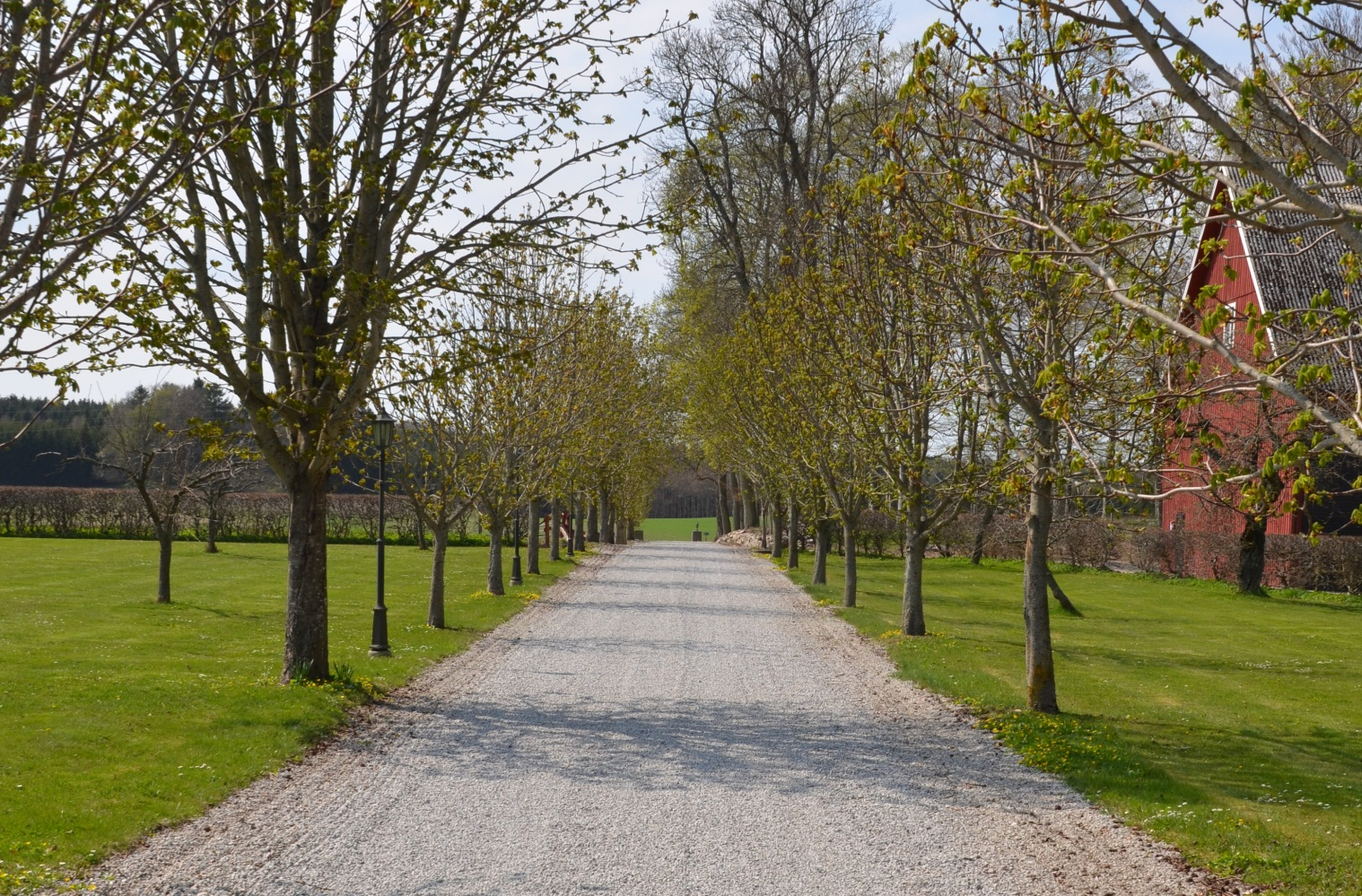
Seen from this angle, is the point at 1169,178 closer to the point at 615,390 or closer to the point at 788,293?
the point at 788,293

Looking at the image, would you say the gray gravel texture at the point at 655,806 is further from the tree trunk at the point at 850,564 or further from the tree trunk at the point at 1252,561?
the tree trunk at the point at 1252,561

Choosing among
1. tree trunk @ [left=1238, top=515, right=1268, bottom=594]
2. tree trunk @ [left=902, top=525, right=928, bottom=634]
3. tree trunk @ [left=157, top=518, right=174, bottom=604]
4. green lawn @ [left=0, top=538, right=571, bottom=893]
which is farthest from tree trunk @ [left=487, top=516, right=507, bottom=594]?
tree trunk @ [left=1238, top=515, right=1268, bottom=594]

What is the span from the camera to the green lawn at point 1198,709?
25.4ft

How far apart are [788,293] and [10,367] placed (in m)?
15.0

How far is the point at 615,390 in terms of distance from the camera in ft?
94.8

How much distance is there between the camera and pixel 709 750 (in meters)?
10.3

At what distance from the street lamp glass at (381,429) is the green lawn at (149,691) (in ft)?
10.1

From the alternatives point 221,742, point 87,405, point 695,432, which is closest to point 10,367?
point 221,742

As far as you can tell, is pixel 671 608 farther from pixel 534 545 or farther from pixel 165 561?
pixel 165 561

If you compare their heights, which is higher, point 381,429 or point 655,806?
point 381,429

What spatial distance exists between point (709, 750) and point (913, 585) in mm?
9423

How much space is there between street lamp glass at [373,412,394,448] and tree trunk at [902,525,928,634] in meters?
8.58

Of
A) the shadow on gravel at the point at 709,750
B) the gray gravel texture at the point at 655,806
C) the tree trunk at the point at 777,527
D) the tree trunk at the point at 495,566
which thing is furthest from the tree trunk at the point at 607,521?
the shadow on gravel at the point at 709,750

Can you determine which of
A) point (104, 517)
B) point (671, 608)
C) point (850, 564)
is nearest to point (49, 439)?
point (104, 517)
